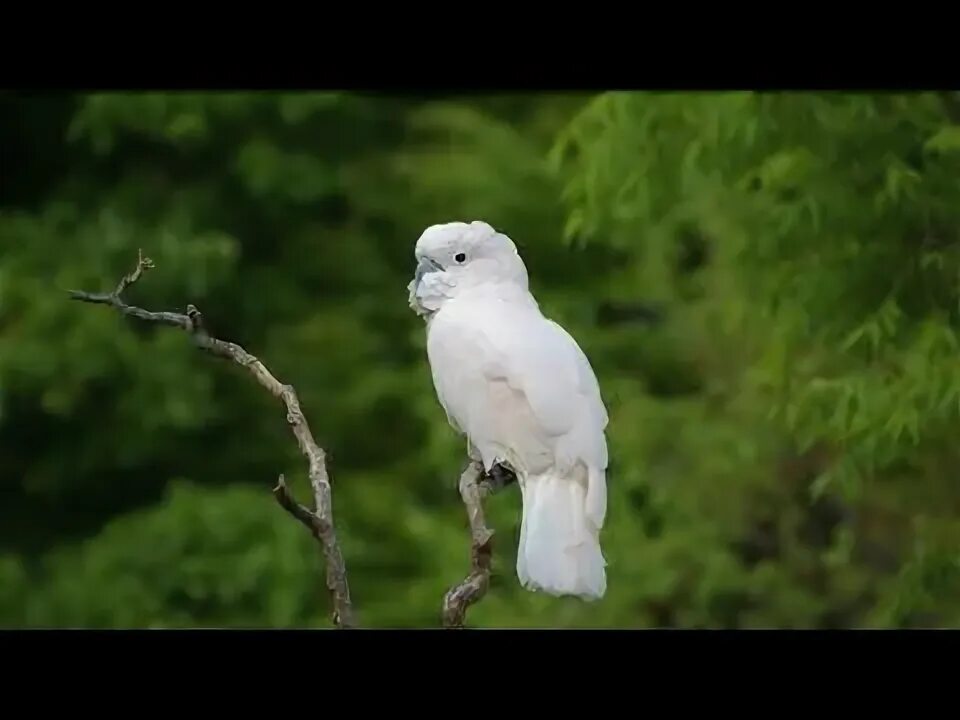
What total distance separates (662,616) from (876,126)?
936 mm

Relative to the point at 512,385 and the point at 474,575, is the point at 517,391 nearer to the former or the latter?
the point at 512,385

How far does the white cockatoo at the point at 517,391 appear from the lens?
4.71 ft

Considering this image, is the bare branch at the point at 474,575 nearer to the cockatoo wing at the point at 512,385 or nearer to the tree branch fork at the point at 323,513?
the tree branch fork at the point at 323,513

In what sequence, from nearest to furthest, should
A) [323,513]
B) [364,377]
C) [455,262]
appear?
1. [323,513]
2. [455,262]
3. [364,377]

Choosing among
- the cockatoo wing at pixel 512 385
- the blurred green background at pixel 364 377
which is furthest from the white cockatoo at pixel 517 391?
the blurred green background at pixel 364 377

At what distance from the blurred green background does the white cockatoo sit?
0.59m

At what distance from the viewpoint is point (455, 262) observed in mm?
1481

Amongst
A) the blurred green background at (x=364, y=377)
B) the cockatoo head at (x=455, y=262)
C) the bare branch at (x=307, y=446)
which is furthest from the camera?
the blurred green background at (x=364, y=377)

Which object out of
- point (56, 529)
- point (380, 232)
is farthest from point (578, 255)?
point (56, 529)

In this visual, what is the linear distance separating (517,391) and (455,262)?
6.9 inches

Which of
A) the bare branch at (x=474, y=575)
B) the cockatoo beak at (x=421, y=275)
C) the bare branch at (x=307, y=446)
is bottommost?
the bare branch at (x=474, y=575)

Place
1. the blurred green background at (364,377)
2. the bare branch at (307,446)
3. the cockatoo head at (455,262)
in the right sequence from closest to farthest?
1. the bare branch at (307,446)
2. the cockatoo head at (455,262)
3. the blurred green background at (364,377)

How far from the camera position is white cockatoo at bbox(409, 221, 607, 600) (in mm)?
1435

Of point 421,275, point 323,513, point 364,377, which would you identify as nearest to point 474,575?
point 323,513
